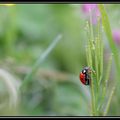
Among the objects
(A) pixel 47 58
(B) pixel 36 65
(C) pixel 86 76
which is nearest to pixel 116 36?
(A) pixel 47 58

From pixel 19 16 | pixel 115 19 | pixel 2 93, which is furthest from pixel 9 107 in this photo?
pixel 19 16

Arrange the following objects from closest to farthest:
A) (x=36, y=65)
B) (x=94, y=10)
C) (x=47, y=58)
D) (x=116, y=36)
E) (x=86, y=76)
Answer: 1. (x=86, y=76)
2. (x=36, y=65)
3. (x=94, y=10)
4. (x=116, y=36)
5. (x=47, y=58)

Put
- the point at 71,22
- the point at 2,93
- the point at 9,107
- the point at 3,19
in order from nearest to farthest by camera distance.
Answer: the point at 9,107 < the point at 2,93 < the point at 3,19 < the point at 71,22

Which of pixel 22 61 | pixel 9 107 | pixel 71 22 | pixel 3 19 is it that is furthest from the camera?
pixel 71 22

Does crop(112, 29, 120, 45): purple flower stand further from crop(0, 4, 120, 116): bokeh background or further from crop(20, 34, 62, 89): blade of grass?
crop(20, 34, 62, 89): blade of grass

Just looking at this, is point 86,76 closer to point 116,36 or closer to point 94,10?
point 94,10

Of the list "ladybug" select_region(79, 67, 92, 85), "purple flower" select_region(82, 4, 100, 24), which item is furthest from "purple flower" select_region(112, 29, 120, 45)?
"ladybug" select_region(79, 67, 92, 85)

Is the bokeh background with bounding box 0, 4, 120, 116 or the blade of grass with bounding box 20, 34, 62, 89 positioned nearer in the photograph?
the blade of grass with bounding box 20, 34, 62, 89

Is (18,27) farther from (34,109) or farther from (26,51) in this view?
(34,109)
